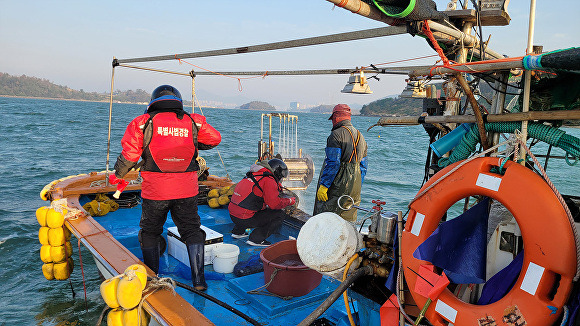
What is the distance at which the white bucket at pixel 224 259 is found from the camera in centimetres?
444

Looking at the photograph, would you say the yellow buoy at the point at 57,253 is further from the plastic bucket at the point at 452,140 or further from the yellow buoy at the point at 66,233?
the plastic bucket at the point at 452,140

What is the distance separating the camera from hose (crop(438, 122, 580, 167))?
207 cm

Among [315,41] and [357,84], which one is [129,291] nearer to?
[315,41]

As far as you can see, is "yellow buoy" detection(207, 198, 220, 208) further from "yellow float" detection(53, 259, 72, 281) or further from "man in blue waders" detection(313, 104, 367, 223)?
"yellow float" detection(53, 259, 72, 281)

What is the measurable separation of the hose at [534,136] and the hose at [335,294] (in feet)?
3.10

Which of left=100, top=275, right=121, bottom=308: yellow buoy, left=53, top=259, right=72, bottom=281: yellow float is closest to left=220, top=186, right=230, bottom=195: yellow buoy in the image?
left=53, top=259, right=72, bottom=281: yellow float

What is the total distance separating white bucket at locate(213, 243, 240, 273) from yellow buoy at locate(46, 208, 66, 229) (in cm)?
207

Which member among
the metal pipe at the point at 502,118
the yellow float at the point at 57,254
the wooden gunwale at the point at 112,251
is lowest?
the yellow float at the point at 57,254

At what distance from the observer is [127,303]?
2799 mm

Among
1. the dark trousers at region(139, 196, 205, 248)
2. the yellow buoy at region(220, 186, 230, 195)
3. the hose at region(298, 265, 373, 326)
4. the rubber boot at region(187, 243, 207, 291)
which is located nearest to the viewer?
the hose at region(298, 265, 373, 326)

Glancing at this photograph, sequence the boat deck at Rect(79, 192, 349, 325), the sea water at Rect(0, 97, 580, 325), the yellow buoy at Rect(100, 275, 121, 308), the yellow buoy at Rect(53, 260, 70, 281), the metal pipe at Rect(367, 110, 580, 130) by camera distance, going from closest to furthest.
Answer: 1. the metal pipe at Rect(367, 110, 580, 130)
2. the yellow buoy at Rect(100, 275, 121, 308)
3. the boat deck at Rect(79, 192, 349, 325)
4. the yellow buoy at Rect(53, 260, 70, 281)
5. the sea water at Rect(0, 97, 580, 325)

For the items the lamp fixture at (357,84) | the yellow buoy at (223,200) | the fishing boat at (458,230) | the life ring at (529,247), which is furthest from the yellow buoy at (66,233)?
the life ring at (529,247)

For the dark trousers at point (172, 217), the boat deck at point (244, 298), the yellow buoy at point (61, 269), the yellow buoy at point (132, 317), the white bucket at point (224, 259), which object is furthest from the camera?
the yellow buoy at point (61, 269)

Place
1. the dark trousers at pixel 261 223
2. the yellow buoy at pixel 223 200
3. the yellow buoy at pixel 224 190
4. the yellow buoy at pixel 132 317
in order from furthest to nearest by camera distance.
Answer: the yellow buoy at pixel 224 190 < the yellow buoy at pixel 223 200 < the dark trousers at pixel 261 223 < the yellow buoy at pixel 132 317
